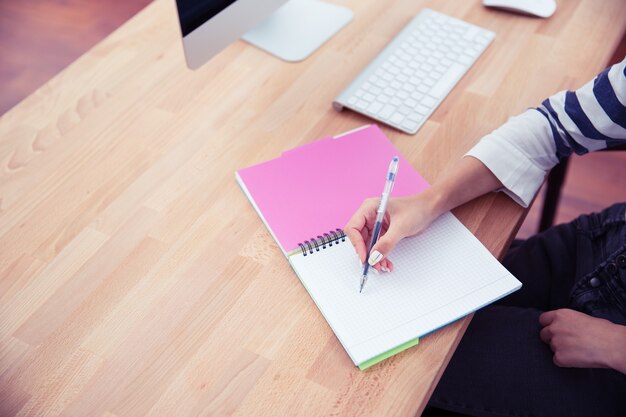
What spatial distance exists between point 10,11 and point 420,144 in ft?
8.32

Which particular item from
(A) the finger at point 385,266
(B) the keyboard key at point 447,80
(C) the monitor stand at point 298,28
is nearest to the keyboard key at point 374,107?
(B) the keyboard key at point 447,80

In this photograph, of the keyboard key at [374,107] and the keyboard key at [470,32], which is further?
the keyboard key at [470,32]

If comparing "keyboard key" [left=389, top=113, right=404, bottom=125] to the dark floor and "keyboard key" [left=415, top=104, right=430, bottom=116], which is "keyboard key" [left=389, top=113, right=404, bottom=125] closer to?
"keyboard key" [left=415, top=104, right=430, bottom=116]

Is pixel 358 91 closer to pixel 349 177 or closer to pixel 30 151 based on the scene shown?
pixel 349 177

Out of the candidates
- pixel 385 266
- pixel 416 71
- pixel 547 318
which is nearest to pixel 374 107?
pixel 416 71

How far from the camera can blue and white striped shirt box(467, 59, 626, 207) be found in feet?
2.90

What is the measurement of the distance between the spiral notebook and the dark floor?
1137 mm

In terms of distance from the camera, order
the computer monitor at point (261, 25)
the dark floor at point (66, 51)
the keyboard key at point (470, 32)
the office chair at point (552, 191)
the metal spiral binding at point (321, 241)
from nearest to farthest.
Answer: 1. the metal spiral binding at point (321, 241)
2. the computer monitor at point (261, 25)
3. the keyboard key at point (470, 32)
4. the office chair at point (552, 191)
5. the dark floor at point (66, 51)

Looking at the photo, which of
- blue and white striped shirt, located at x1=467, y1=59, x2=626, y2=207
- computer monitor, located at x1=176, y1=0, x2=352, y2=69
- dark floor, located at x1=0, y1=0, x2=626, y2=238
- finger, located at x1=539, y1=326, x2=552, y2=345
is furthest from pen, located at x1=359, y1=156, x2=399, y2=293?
dark floor, located at x1=0, y1=0, x2=626, y2=238

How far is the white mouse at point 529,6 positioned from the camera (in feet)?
3.97

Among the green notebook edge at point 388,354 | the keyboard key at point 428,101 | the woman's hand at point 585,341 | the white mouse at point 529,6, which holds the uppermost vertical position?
the white mouse at point 529,6

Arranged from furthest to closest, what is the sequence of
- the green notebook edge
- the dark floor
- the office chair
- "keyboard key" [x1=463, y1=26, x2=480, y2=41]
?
the dark floor < the office chair < "keyboard key" [x1=463, y1=26, x2=480, y2=41] < the green notebook edge

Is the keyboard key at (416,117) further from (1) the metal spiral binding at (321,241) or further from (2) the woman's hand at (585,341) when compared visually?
(2) the woman's hand at (585,341)

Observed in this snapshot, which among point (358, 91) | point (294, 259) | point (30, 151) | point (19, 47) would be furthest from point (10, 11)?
point (294, 259)
